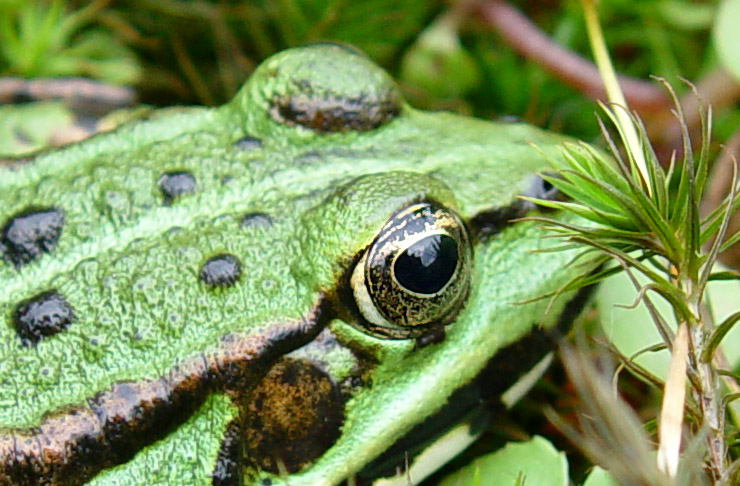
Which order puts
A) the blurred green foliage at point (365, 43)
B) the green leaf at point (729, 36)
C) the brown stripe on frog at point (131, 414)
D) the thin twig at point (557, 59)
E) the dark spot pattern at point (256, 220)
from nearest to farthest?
the brown stripe on frog at point (131, 414)
the dark spot pattern at point (256, 220)
the green leaf at point (729, 36)
the thin twig at point (557, 59)
the blurred green foliage at point (365, 43)

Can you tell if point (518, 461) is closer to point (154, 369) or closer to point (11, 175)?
point (154, 369)

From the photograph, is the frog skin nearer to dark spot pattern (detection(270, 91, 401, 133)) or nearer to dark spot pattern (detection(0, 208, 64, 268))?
dark spot pattern (detection(0, 208, 64, 268))

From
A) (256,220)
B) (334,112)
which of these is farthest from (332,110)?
(256,220)

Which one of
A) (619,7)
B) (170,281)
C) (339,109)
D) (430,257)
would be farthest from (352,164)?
(619,7)

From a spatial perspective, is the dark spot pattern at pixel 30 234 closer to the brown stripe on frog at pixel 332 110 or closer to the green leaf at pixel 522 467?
the brown stripe on frog at pixel 332 110

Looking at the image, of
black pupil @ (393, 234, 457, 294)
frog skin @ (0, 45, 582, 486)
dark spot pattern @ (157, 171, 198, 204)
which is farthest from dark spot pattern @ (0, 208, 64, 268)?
black pupil @ (393, 234, 457, 294)

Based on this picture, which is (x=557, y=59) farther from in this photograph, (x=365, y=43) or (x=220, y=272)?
(x=220, y=272)

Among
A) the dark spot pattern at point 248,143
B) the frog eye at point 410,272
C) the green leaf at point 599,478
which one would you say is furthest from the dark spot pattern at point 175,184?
the green leaf at point 599,478
